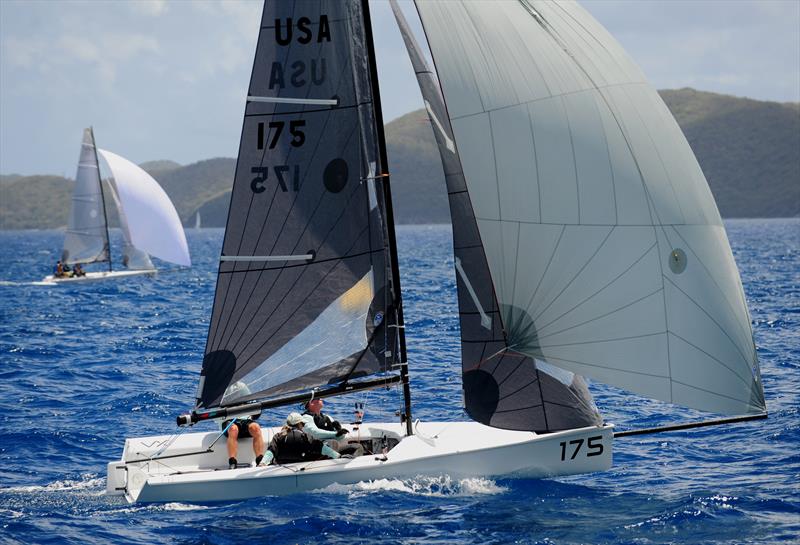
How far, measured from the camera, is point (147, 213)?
44.2m

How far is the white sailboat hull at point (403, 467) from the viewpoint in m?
11.2

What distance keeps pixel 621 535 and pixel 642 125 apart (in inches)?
172

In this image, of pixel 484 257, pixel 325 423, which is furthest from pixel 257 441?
pixel 484 257

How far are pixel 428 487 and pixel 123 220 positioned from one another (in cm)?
3678

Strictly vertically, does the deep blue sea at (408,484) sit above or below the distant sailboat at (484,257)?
below

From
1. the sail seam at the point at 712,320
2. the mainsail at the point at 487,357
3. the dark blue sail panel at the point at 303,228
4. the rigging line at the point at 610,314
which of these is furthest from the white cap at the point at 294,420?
the sail seam at the point at 712,320

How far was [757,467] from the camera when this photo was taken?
12375 mm

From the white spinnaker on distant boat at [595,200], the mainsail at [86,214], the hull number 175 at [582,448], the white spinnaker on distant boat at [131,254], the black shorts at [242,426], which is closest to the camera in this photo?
the white spinnaker on distant boat at [595,200]

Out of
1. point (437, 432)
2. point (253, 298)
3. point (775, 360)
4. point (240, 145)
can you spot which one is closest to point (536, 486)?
point (437, 432)

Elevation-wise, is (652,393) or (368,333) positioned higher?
(368,333)

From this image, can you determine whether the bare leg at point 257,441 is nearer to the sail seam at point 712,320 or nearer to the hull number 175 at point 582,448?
the hull number 175 at point 582,448

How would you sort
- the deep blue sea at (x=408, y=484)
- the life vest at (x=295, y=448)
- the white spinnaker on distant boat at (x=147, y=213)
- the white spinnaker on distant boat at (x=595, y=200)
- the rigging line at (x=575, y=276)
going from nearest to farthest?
the deep blue sea at (x=408, y=484)
the white spinnaker on distant boat at (x=595, y=200)
the rigging line at (x=575, y=276)
the life vest at (x=295, y=448)
the white spinnaker on distant boat at (x=147, y=213)

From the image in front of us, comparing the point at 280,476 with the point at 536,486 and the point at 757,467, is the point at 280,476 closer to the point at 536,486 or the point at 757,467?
the point at 536,486

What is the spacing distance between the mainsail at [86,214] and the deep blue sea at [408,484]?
904 inches
